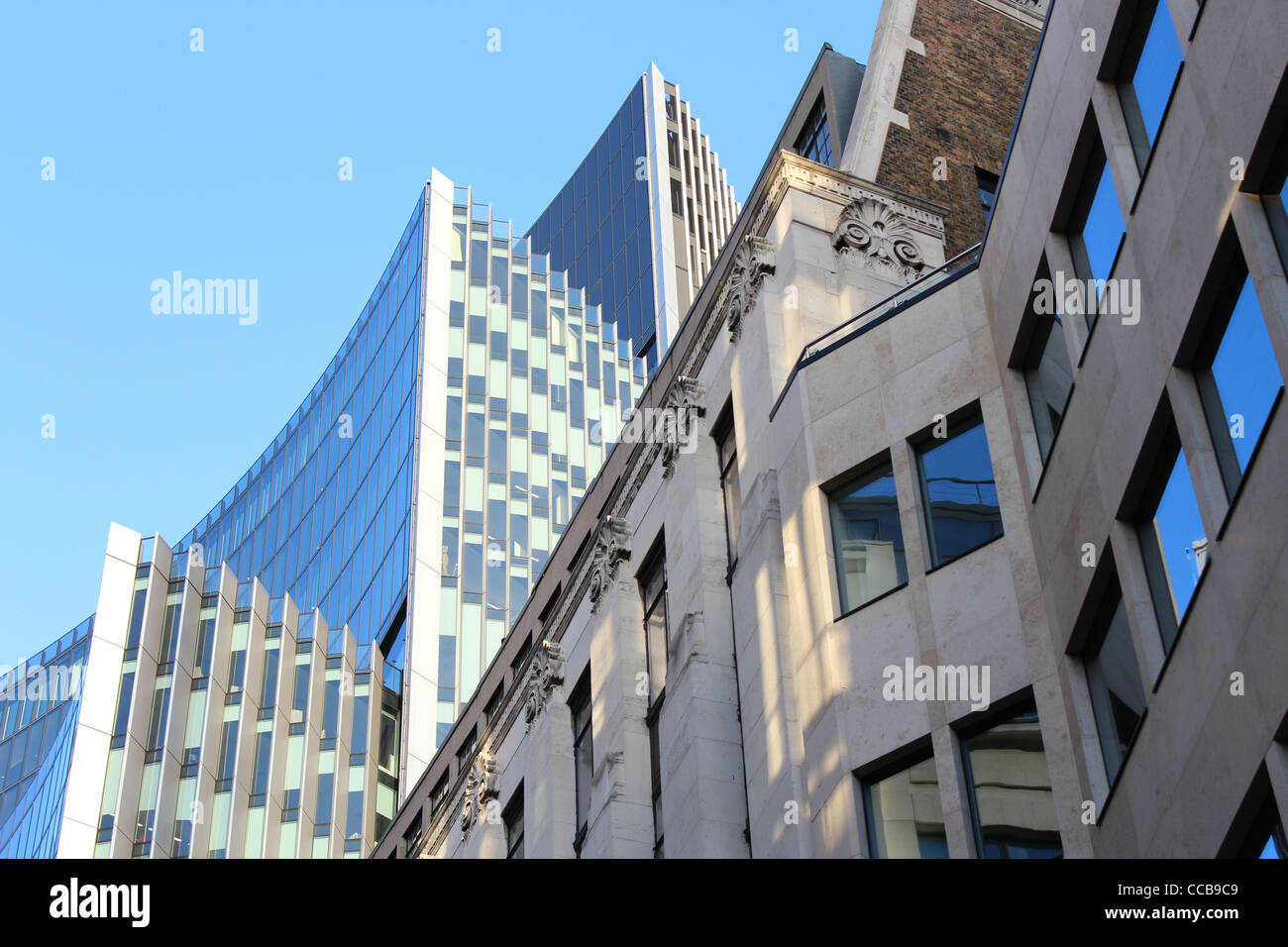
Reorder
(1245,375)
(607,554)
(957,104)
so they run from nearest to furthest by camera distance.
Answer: (1245,375), (607,554), (957,104)

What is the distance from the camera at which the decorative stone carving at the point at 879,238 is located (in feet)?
104

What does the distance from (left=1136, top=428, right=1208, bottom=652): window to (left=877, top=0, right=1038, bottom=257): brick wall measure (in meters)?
15.9

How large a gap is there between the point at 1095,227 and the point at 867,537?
6.39 metres

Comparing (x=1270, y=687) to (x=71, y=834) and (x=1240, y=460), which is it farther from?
(x=71, y=834)

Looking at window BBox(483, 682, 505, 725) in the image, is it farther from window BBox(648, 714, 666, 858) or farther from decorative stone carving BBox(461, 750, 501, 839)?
window BBox(648, 714, 666, 858)

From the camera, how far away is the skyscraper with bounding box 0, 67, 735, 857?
8362 centimetres

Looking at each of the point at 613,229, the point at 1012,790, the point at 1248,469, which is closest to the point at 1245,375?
the point at 1248,469

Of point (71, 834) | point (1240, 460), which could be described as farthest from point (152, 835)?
point (1240, 460)

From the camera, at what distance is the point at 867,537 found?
2558 cm

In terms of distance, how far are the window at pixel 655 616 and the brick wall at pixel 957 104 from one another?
8.56m

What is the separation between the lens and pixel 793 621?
87.2ft

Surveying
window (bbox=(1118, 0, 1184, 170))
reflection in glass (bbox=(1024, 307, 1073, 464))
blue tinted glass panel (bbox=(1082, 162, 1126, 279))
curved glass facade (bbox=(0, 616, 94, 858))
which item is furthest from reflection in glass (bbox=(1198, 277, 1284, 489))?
curved glass facade (bbox=(0, 616, 94, 858))

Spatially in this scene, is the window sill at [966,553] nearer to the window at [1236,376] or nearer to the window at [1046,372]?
the window at [1046,372]

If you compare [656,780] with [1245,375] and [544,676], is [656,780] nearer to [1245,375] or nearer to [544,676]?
[544,676]
